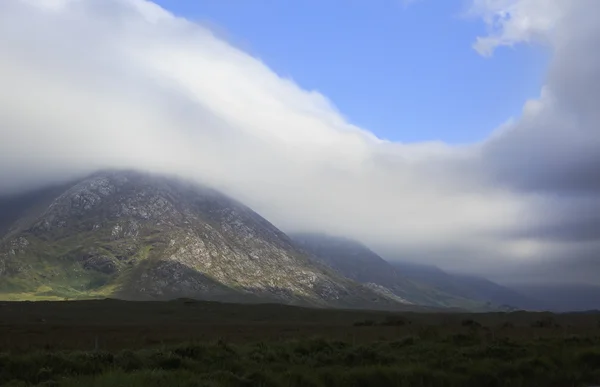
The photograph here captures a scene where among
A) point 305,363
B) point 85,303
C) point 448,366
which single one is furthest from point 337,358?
point 85,303

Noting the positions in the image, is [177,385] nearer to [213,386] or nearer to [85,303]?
[213,386]

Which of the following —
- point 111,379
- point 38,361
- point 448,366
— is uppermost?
point 448,366

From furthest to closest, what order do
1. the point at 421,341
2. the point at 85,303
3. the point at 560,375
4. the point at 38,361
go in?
the point at 85,303, the point at 421,341, the point at 560,375, the point at 38,361

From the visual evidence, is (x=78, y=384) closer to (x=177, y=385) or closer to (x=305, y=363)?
(x=177, y=385)

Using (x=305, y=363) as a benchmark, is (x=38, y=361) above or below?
below

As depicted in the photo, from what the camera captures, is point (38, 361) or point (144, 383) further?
point (38, 361)

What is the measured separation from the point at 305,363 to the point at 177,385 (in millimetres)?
9171

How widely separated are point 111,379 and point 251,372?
539cm

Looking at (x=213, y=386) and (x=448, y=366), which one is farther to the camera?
(x=448, y=366)

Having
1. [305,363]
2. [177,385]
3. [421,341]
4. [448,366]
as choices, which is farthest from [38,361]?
[421,341]

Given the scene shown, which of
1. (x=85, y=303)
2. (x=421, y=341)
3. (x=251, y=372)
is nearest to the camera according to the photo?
(x=251, y=372)

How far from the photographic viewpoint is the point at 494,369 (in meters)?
25.2

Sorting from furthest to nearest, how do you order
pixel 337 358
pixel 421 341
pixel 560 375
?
pixel 421 341 < pixel 337 358 < pixel 560 375

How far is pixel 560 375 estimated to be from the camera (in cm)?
2528
